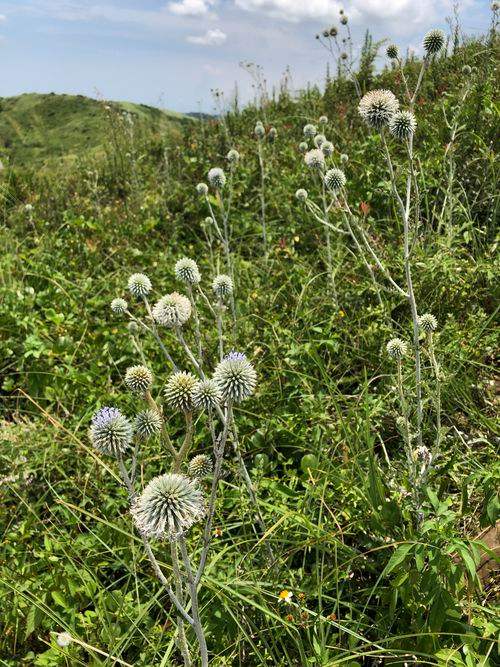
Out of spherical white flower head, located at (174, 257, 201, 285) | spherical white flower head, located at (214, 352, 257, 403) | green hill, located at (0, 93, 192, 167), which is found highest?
green hill, located at (0, 93, 192, 167)

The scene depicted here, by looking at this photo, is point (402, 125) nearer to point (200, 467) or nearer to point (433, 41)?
point (433, 41)

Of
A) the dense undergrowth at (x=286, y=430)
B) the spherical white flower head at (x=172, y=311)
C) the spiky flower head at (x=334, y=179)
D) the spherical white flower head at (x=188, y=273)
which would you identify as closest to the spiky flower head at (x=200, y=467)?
the dense undergrowth at (x=286, y=430)

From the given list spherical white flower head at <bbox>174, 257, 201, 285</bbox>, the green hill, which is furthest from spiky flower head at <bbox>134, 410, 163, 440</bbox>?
the green hill

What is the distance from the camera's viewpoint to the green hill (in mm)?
12078

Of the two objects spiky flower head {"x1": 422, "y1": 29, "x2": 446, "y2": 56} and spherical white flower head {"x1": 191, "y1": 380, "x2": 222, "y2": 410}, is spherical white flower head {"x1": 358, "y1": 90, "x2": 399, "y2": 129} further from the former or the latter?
spherical white flower head {"x1": 191, "y1": 380, "x2": 222, "y2": 410}

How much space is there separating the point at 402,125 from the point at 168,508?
7.89ft

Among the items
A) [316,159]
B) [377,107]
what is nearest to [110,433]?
[377,107]

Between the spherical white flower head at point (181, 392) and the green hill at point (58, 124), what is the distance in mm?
9467

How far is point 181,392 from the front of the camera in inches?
71.2

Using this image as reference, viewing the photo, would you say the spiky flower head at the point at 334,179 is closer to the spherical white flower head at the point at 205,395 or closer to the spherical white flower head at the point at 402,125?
the spherical white flower head at the point at 402,125

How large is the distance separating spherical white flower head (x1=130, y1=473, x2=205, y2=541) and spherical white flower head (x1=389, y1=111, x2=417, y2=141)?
2.19 metres

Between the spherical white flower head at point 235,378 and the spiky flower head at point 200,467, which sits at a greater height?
the spherical white flower head at point 235,378

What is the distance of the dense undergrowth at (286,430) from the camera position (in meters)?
2.00

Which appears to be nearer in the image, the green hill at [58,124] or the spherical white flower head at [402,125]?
the spherical white flower head at [402,125]
